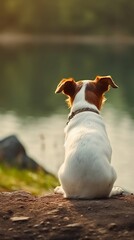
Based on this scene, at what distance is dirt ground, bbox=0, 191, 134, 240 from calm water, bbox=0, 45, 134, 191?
43.1 ft

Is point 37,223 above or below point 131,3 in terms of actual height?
below

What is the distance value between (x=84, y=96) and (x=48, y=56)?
319ft

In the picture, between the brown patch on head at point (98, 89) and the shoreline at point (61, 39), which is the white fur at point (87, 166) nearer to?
the brown patch on head at point (98, 89)

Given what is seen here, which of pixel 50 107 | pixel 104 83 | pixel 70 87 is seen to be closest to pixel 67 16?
pixel 50 107

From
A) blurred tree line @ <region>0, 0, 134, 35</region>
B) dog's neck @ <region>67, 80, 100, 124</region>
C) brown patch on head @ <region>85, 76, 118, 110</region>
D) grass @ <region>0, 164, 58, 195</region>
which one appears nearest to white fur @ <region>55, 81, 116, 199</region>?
dog's neck @ <region>67, 80, 100, 124</region>

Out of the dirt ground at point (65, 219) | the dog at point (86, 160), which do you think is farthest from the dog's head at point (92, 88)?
the dirt ground at point (65, 219)

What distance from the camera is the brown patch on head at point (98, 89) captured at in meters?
9.98

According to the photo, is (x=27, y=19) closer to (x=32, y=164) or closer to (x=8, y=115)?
(x=8, y=115)

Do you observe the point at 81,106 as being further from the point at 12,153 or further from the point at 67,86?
the point at 12,153

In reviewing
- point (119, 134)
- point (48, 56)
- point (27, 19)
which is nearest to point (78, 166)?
point (119, 134)

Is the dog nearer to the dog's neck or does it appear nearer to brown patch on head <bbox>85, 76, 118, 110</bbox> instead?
the dog's neck

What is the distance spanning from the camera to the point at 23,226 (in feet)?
25.9

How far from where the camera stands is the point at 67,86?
1007 cm

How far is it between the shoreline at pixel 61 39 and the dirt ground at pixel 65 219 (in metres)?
127
